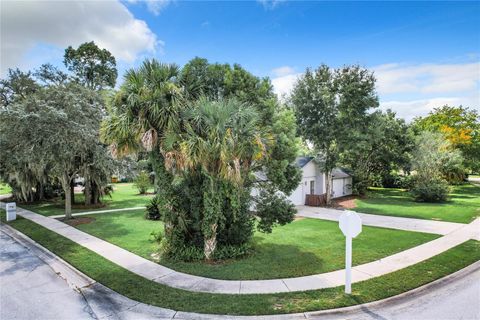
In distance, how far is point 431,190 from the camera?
21.7 meters

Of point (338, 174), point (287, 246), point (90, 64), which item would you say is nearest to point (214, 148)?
point (287, 246)

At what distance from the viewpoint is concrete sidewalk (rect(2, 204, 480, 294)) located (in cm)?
700

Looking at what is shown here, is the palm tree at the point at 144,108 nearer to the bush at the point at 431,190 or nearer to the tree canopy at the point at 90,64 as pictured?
the bush at the point at 431,190

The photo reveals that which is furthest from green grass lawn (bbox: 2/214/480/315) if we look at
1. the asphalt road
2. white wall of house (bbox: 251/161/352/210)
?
white wall of house (bbox: 251/161/352/210)

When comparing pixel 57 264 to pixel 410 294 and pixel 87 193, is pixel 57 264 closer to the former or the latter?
pixel 410 294

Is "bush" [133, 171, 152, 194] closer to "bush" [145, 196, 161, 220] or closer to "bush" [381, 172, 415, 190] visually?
"bush" [145, 196, 161, 220]

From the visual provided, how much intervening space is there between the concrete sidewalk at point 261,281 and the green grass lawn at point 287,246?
301mm

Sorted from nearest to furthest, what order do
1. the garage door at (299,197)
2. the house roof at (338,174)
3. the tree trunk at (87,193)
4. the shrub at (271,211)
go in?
the shrub at (271,211)
the tree trunk at (87,193)
the garage door at (299,197)
the house roof at (338,174)

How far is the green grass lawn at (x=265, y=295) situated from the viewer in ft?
19.7

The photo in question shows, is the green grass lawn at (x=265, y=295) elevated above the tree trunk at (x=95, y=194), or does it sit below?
below

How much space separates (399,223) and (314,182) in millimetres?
9456

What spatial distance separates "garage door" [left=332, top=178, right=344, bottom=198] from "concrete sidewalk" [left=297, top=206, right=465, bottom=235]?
7.69m

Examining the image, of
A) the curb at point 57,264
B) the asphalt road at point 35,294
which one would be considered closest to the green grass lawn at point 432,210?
the curb at point 57,264

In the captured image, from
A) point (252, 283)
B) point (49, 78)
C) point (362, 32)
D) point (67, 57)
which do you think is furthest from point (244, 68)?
point (67, 57)
